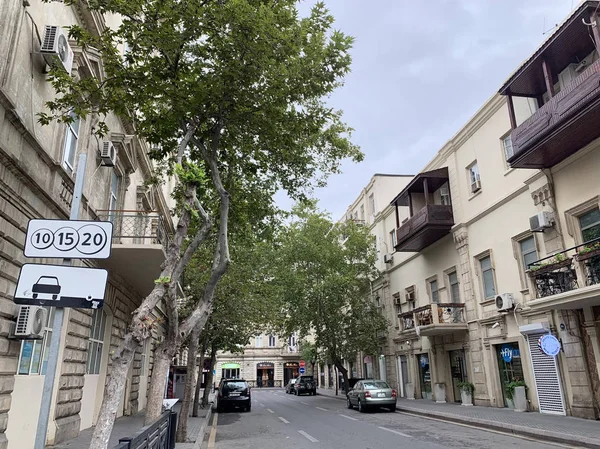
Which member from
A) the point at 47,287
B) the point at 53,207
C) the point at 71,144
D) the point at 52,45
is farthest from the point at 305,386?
the point at 47,287

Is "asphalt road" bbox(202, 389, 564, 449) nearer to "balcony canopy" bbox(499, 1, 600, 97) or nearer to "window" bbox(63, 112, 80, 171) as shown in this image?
"window" bbox(63, 112, 80, 171)

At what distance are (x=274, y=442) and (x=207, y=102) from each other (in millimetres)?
8855

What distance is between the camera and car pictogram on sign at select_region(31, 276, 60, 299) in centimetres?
356

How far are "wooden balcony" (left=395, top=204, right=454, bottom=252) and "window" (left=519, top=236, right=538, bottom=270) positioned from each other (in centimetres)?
479

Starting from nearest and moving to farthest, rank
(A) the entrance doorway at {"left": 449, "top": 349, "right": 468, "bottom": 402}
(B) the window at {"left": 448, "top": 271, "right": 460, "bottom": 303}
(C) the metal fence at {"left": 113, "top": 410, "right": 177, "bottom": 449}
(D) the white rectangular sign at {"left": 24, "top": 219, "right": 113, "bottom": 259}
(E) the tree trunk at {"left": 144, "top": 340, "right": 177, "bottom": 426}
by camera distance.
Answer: (D) the white rectangular sign at {"left": 24, "top": 219, "right": 113, "bottom": 259}, (C) the metal fence at {"left": 113, "top": 410, "right": 177, "bottom": 449}, (E) the tree trunk at {"left": 144, "top": 340, "right": 177, "bottom": 426}, (A) the entrance doorway at {"left": 449, "top": 349, "right": 468, "bottom": 402}, (B) the window at {"left": 448, "top": 271, "right": 460, "bottom": 303}

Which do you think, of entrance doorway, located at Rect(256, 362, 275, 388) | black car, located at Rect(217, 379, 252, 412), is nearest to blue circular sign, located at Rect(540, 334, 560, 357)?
black car, located at Rect(217, 379, 252, 412)

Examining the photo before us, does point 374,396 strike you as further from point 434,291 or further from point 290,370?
point 290,370

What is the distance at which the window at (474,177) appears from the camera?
20.1 metres

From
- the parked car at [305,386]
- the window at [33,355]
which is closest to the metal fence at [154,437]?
the window at [33,355]

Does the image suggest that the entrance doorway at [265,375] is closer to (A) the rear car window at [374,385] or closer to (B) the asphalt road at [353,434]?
(A) the rear car window at [374,385]

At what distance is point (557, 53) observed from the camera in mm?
14141

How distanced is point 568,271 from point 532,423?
447 centimetres

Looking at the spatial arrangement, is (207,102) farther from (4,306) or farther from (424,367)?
(424,367)

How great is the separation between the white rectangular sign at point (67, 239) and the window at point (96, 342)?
9.88m
